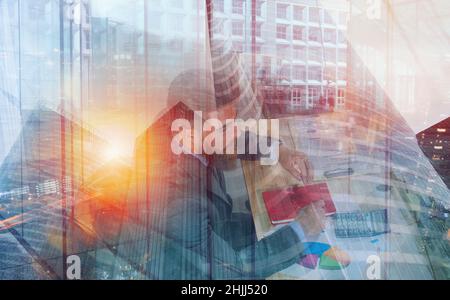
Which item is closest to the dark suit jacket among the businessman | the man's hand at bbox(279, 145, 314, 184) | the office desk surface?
the businessman

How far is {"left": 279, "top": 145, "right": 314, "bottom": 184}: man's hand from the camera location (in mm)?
2590

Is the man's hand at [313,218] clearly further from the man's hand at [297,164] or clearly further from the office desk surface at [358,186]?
the man's hand at [297,164]

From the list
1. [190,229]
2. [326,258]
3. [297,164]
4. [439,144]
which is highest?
[439,144]

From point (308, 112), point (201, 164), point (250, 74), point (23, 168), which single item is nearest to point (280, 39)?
point (250, 74)

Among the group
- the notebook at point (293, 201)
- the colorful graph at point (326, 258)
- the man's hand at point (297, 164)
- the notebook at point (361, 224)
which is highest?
the man's hand at point (297, 164)

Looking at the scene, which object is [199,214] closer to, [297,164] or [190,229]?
[190,229]

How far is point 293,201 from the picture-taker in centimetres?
257
